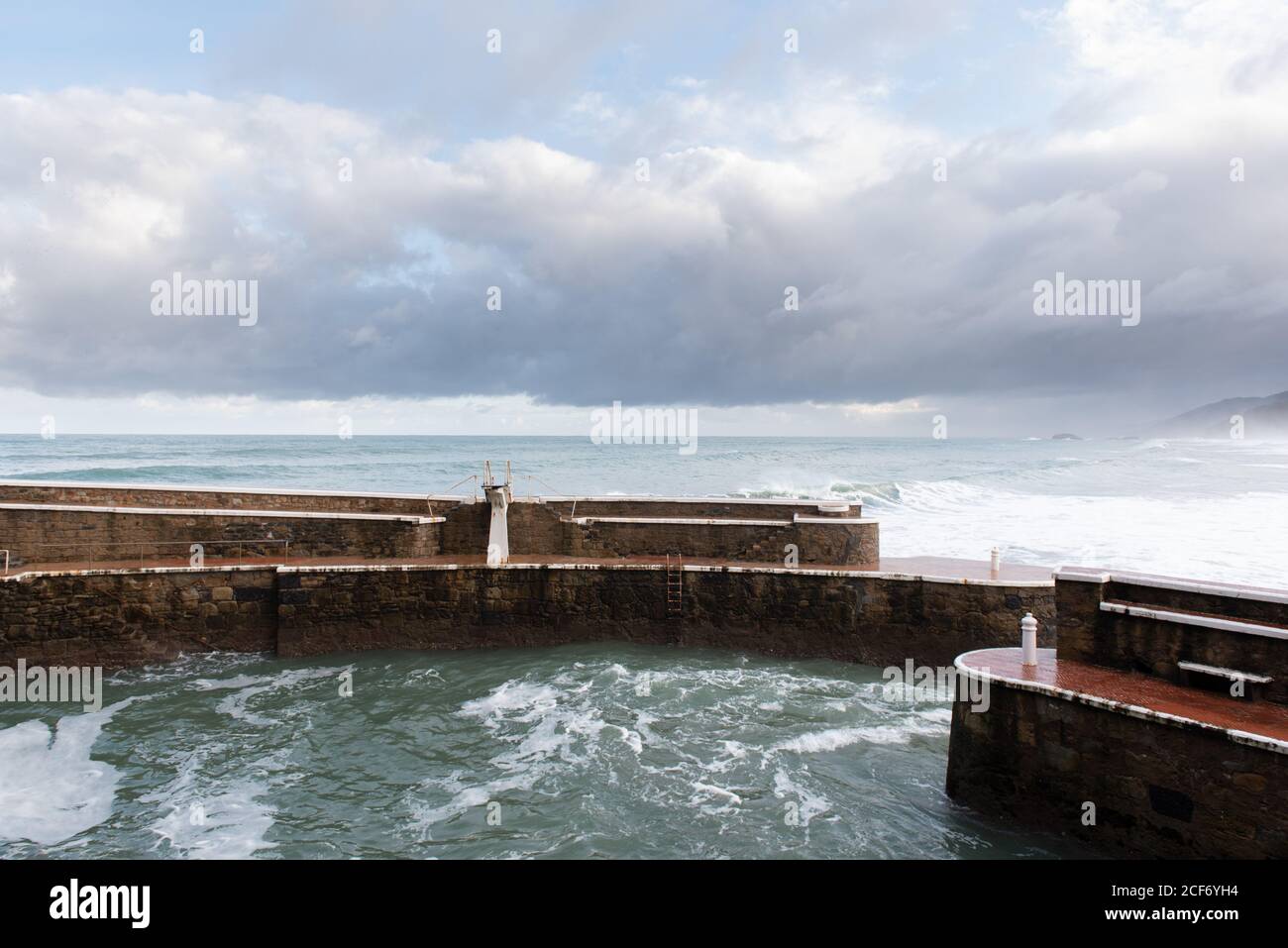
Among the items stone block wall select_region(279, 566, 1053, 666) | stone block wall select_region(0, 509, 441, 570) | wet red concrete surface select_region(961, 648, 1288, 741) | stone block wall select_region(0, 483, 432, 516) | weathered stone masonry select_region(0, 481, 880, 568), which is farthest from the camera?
stone block wall select_region(0, 483, 432, 516)

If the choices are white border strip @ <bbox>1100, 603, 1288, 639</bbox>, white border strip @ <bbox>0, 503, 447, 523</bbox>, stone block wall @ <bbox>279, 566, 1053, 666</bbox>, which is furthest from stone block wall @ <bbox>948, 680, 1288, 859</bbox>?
white border strip @ <bbox>0, 503, 447, 523</bbox>

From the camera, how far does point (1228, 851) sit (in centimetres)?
578

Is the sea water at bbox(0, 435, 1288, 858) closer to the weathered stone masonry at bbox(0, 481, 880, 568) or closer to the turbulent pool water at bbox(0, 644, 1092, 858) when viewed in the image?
the turbulent pool water at bbox(0, 644, 1092, 858)

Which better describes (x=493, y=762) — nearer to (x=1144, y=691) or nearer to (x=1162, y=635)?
(x=1144, y=691)

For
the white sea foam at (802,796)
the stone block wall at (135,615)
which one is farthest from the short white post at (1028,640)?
the stone block wall at (135,615)

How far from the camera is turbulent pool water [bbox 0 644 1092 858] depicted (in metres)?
7.13

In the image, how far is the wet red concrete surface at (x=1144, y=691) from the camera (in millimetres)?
6086

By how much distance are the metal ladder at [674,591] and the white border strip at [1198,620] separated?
7604 millimetres

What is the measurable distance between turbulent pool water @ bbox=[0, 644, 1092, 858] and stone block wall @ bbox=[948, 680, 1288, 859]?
1.20 ft

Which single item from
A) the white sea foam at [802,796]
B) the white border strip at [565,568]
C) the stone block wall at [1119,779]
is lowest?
the white sea foam at [802,796]

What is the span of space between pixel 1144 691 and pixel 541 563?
1029cm

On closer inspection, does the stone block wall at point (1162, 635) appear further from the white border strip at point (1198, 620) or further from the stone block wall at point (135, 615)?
the stone block wall at point (135, 615)

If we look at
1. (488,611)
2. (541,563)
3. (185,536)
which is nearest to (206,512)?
(185,536)

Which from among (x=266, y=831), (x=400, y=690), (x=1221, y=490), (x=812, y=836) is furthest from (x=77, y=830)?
(x=1221, y=490)
